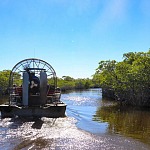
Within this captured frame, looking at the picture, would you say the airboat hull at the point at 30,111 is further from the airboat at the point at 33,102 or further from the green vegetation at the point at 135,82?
the green vegetation at the point at 135,82

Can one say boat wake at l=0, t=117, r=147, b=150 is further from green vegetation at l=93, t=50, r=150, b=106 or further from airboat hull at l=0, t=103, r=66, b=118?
green vegetation at l=93, t=50, r=150, b=106

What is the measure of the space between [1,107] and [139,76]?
14.5m

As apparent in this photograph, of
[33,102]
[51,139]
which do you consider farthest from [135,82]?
[51,139]

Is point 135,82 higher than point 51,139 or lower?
higher

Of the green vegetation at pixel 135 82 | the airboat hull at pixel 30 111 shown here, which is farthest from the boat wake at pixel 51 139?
the green vegetation at pixel 135 82

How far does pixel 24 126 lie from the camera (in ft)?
41.9

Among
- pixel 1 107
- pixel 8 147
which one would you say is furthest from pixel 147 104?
pixel 8 147

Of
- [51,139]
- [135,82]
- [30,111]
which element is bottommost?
[51,139]

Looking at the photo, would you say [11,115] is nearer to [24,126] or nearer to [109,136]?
[24,126]

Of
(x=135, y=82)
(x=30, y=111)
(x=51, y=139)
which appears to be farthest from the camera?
(x=135, y=82)

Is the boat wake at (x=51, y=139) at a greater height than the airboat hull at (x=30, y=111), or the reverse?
the airboat hull at (x=30, y=111)

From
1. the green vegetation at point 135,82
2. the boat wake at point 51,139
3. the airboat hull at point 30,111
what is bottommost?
the boat wake at point 51,139

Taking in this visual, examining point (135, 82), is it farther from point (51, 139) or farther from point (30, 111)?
point (51, 139)

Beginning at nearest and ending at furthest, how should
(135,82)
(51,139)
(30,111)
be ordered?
(51,139)
(30,111)
(135,82)
